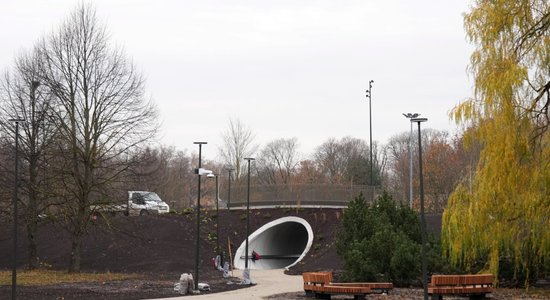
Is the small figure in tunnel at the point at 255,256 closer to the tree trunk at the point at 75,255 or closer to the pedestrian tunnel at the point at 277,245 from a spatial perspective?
the pedestrian tunnel at the point at 277,245

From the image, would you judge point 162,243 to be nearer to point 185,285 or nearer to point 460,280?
point 185,285

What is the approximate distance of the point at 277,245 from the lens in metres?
51.3

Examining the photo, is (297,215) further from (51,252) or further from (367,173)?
(367,173)

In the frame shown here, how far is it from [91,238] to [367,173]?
108 feet

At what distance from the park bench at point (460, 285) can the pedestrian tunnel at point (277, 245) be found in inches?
822

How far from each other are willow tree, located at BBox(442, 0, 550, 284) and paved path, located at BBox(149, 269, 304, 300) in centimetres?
627

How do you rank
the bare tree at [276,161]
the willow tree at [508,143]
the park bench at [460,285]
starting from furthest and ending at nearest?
1. the bare tree at [276,161]
2. the park bench at [460,285]
3. the willow tree at [508,143]

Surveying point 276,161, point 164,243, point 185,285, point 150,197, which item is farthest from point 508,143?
point 276,161

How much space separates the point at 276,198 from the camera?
4981cm

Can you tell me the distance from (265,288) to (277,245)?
24.9m

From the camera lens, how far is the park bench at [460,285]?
2055 centimetres

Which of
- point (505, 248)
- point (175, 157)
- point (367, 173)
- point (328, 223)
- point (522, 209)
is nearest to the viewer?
point (522, 209)

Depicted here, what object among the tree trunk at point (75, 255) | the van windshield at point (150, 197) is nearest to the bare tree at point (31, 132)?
the tree trunk at point (75, 255)

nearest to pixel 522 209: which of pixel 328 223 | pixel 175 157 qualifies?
pixel 328 223
